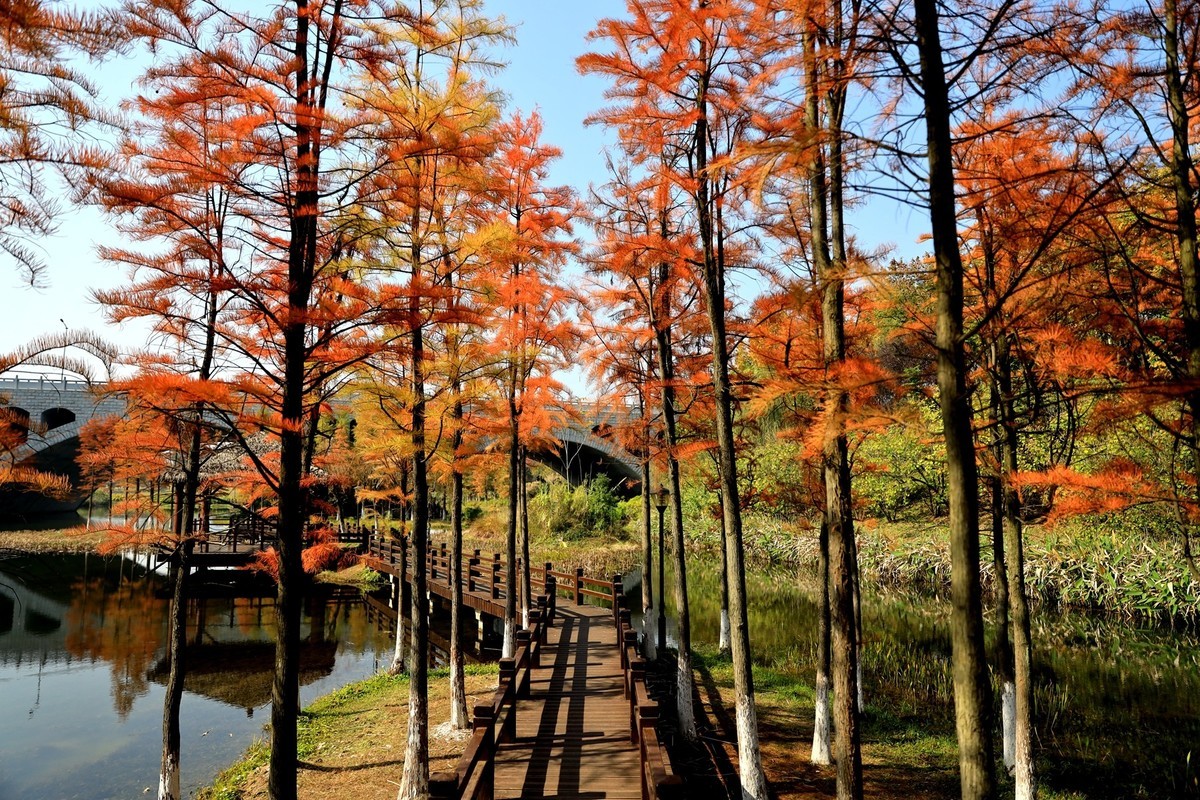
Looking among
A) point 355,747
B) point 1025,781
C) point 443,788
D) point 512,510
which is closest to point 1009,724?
point 1025,781

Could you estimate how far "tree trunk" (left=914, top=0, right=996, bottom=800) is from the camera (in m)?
4.19

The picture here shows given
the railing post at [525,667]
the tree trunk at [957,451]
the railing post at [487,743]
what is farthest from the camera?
the railing post at [525,667]

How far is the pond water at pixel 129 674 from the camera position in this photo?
12156 mm

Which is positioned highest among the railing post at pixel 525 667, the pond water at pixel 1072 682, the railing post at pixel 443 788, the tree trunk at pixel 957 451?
the tree trunk at pixel 957 451

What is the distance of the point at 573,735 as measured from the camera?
934cm

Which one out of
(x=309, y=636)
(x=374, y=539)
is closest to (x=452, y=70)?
(x=309, y=636)

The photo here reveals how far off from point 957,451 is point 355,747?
1154cm

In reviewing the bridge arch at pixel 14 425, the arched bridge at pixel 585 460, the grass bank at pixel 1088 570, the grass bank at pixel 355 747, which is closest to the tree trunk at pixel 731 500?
the grass bank at pixel 355 747

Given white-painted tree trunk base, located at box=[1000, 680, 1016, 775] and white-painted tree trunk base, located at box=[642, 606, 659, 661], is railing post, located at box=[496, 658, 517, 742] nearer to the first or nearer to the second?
white-painted tree trunk base, located at box=[1000, 680, 1016, 775]

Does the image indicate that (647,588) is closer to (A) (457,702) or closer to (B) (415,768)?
(A) (457,702)

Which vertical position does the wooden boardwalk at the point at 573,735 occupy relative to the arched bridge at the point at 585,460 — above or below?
below

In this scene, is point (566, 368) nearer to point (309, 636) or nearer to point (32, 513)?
point (309, 636)

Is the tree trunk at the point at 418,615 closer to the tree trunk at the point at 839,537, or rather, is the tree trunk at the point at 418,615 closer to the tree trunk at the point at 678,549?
the tree trunk at the point at 678,549

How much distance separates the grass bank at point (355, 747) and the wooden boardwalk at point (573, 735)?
177 centimetres
